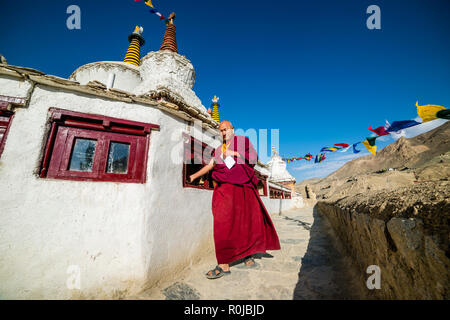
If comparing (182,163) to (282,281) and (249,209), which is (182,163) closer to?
(249,209)

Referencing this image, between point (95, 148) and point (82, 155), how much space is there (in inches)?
6.5

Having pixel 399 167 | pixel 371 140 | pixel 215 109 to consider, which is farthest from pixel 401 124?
pixel 399 167

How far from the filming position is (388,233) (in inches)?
53.1

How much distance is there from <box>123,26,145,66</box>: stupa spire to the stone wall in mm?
13800

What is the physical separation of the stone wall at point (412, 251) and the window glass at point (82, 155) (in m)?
3.11

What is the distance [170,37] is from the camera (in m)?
6.98

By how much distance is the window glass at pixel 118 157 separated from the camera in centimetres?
241

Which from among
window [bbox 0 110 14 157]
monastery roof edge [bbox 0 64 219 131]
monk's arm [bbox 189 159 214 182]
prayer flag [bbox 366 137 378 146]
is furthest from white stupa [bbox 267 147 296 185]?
window [bbox 0 110 14 157]

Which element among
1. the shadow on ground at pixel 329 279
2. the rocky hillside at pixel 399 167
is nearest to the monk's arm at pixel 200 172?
the shadow on ground at pixel 329 279

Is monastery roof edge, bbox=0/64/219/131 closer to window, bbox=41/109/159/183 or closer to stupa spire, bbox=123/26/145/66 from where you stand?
window, bbox=41/109/159/183

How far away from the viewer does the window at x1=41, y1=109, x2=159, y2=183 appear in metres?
2.20

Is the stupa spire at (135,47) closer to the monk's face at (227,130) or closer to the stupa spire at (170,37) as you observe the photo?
the stupa spire at (170,37)
